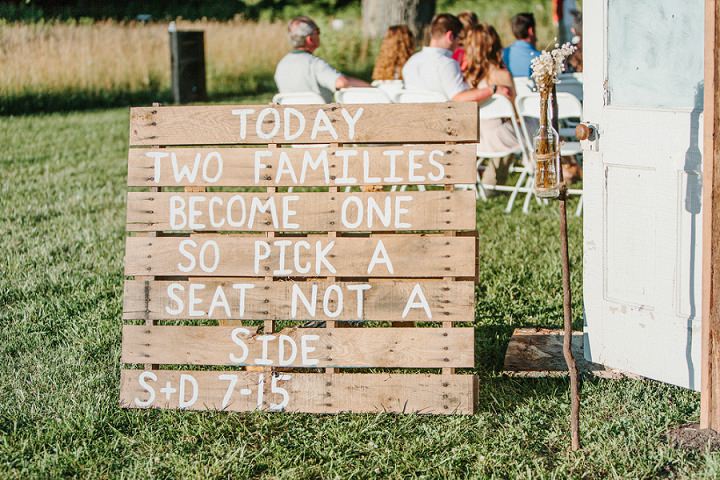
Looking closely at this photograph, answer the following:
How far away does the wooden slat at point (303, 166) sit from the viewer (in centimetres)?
426

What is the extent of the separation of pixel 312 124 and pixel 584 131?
1144mm

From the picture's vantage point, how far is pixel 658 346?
171 inches

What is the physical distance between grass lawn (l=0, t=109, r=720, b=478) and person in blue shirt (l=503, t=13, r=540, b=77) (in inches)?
166

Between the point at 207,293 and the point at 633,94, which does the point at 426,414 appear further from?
the point at 633,94

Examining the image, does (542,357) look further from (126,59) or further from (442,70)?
(126,59)

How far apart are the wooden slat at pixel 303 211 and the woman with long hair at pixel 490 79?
455 centimetres

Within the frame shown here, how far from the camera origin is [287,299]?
4406mm

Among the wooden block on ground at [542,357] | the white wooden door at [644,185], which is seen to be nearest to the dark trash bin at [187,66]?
the wooden block on ground at [542,357]

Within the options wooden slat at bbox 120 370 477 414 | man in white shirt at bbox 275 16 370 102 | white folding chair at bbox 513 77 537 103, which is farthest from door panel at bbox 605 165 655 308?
white folding chair at bbox 513 77 537 103

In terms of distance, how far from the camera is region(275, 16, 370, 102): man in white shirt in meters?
8.89

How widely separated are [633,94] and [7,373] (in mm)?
3108

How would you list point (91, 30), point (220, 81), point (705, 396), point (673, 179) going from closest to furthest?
point (705, 396) < point (673, 179) < point (91, 30) < point (220, 81)

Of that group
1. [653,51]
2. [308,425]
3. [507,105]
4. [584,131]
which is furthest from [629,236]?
[507,105]

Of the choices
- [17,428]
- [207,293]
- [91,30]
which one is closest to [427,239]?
[207,293]
